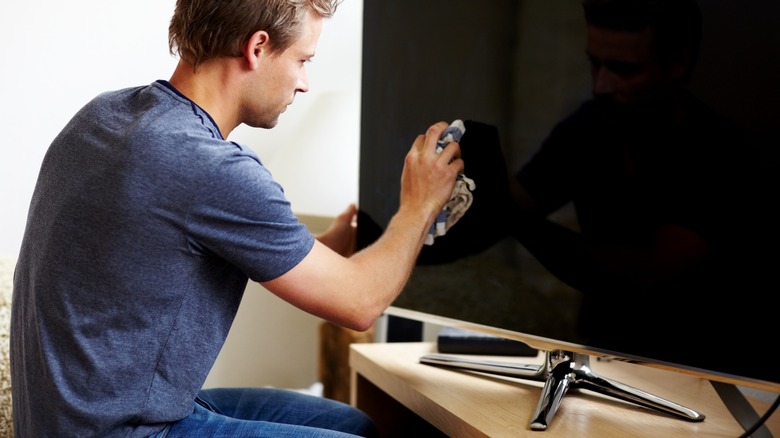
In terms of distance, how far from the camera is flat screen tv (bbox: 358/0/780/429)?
43.8 inches

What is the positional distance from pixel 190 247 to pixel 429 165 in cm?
48

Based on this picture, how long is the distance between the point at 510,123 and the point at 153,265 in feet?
2.15

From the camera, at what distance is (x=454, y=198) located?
146 centimetres

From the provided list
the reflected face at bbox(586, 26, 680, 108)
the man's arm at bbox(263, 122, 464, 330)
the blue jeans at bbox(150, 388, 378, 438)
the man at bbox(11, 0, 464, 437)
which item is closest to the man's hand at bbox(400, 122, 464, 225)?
the man's arm at bbox(263, 122, 464, 330)

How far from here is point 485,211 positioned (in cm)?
148

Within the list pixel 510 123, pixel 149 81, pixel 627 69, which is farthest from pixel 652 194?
pixel 149 81

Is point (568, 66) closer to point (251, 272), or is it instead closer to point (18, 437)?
point (251, 272)

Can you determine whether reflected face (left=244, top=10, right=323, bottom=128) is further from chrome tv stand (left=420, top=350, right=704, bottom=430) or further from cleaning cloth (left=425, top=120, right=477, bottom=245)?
chrome tv stand (left=420, top=350, right=704, bottom=430)

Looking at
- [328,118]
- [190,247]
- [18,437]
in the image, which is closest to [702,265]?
[190,247]

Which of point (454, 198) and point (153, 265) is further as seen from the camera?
point (454, 198)

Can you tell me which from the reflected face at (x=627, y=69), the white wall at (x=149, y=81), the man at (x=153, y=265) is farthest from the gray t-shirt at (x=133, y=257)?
the white wall at (x=149, y=81)

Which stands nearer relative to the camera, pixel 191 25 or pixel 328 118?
pixel 191 25

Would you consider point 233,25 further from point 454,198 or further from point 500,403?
point 500,403

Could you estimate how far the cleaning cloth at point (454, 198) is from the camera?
57.4 inches
